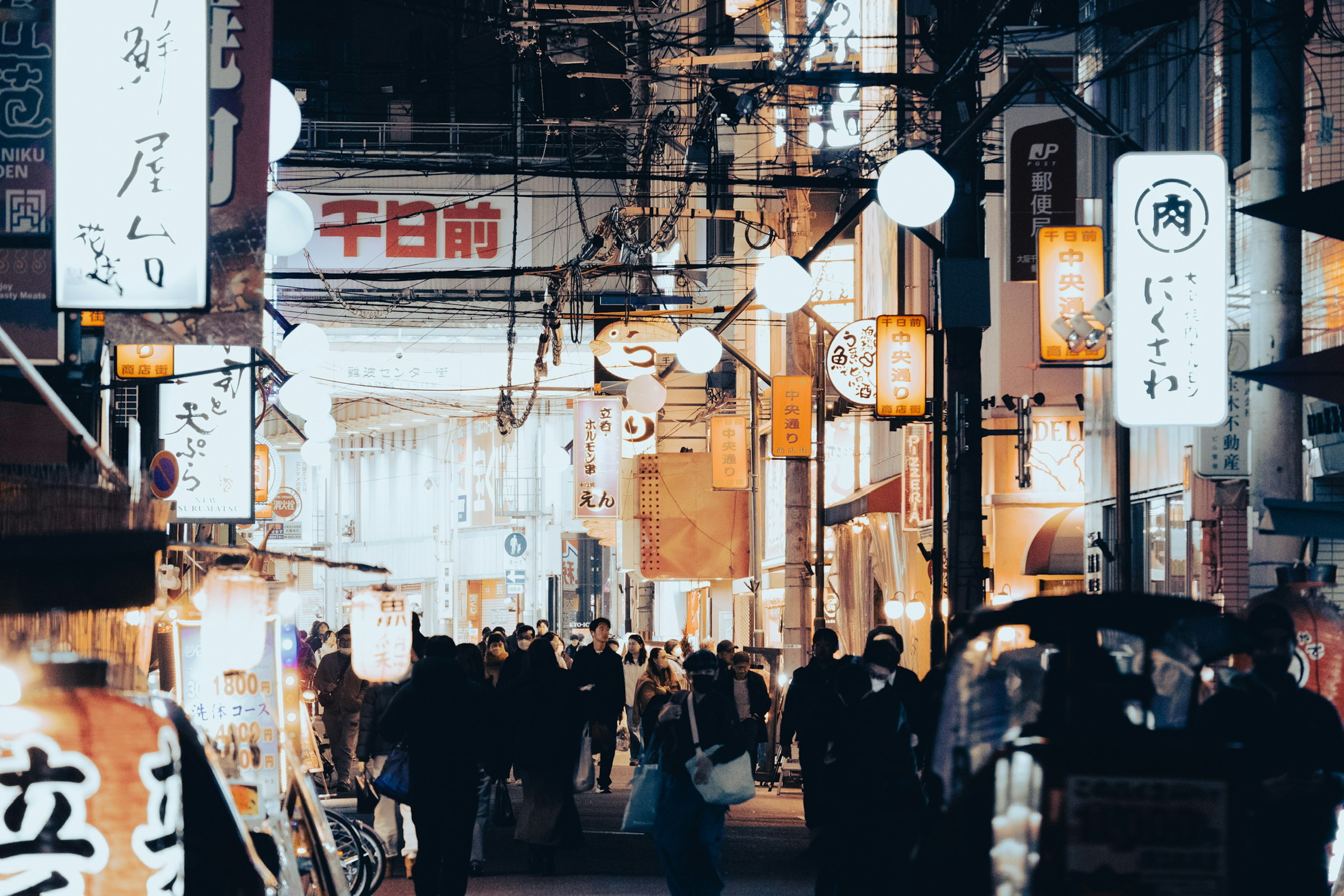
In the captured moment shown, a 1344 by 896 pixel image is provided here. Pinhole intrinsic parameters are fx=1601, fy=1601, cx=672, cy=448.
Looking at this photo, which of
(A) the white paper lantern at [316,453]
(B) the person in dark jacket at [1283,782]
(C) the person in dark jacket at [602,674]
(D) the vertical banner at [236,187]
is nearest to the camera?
(B) the person in dark jacket at [1283,782]

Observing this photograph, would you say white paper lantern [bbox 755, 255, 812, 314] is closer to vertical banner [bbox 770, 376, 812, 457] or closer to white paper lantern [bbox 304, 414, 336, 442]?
vertical banner [bbox 770, 376, 812, 457]

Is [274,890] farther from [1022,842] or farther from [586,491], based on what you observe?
[586,491]

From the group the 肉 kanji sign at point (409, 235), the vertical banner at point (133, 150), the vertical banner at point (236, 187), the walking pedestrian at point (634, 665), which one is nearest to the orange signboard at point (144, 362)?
the vertical banner at point (236, 187)

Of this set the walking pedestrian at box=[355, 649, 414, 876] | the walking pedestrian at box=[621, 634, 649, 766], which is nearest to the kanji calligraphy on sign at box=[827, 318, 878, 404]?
the walking pedestrian at box=[621, 634, 649, 766]

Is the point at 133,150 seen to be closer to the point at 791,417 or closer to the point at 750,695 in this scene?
the point at 750,695

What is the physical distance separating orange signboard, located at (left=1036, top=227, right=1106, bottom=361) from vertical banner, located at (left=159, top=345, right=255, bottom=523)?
905 cm

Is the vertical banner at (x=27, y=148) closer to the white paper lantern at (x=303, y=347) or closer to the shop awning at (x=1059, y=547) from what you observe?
the white paper lantern at (x=303, y=347)

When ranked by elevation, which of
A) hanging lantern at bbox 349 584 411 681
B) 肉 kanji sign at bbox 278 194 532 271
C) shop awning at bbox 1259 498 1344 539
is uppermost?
肉 kanji sign at bbox 278 194 532 271

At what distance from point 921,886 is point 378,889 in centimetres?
851

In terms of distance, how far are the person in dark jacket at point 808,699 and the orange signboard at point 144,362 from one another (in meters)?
7.27

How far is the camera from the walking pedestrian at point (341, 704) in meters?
19.7

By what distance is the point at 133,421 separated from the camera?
19.9 m

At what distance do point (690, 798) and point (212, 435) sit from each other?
Result: 983 centimetres

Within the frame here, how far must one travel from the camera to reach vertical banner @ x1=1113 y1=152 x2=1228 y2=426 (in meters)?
12.9
